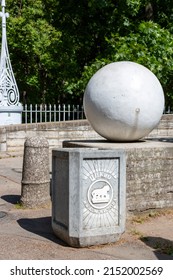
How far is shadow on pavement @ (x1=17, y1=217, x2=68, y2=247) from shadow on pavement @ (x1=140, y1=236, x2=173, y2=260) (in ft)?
3.36

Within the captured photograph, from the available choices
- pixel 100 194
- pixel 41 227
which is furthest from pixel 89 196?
pixel 41 227

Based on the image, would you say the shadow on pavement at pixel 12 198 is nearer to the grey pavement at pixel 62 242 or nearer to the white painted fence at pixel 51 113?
the grey pavement at pixel 62 242

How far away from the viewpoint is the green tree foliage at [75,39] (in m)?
16.2

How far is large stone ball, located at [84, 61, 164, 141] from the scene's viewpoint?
6477mm

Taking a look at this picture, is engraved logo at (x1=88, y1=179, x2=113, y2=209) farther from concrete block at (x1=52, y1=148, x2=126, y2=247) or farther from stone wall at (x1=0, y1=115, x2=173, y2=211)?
stone wall at (x1=0, y1=115, x2=173, y2=211)

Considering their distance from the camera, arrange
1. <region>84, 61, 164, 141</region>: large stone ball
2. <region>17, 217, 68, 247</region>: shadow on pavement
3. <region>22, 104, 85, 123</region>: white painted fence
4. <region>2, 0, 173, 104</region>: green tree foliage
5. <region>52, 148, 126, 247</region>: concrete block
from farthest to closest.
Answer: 1. <region>2, 0, 173, 104</region>: green tree foliage
2. <region>22, 104, 85, 123</region>: white painted fence
3. <region>84, 61, 164, 141</region>: large stone ball
4. <region>17, 217, 68, 247</region>: shadow on pavement
5. <region>52, 148, 126, 247</region>: concrete block

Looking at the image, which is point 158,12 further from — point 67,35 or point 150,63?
point 150,63

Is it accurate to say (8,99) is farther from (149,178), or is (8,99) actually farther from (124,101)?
(149,178)

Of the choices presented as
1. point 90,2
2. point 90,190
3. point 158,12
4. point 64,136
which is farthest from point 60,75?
point 90,190

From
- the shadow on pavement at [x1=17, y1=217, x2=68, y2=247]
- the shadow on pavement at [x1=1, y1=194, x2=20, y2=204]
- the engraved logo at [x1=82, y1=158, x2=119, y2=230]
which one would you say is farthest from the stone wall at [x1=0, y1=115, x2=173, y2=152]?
the engraved logo at [x1=82, y1=158, x2=119, y2=230]

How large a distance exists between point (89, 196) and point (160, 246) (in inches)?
40.4

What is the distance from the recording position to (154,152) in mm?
6113

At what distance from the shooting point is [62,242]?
4898 millimetres

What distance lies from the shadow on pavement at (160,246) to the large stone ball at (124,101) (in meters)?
2.12
